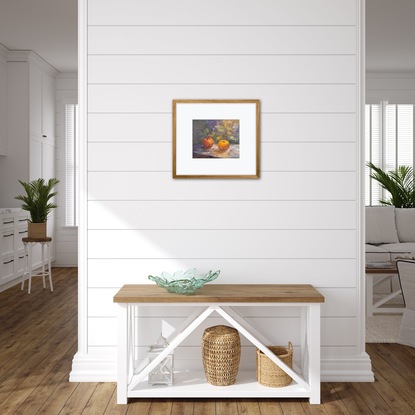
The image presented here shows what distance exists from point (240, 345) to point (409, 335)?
1.73m

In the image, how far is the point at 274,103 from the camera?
3592mm

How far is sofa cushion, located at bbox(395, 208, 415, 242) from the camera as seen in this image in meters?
7.30

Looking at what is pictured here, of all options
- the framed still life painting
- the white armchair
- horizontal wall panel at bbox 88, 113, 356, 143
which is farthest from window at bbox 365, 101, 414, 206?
the framed still life painting

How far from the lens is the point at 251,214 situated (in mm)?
3605

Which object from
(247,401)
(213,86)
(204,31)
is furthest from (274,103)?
(247,401)

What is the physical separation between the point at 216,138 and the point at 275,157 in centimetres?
38

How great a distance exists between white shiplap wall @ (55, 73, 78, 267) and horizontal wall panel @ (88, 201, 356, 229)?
5.64m

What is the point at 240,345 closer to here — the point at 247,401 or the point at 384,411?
the point at 247,401

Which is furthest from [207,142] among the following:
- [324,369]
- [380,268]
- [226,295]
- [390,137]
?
[390,137]

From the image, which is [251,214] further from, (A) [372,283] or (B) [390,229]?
(B) [390,229]

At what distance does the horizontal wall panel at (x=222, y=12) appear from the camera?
140 inches

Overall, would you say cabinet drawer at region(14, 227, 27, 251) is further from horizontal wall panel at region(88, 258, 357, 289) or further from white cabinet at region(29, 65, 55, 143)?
horizontal wall panel at region(88, 258, 357, 289)

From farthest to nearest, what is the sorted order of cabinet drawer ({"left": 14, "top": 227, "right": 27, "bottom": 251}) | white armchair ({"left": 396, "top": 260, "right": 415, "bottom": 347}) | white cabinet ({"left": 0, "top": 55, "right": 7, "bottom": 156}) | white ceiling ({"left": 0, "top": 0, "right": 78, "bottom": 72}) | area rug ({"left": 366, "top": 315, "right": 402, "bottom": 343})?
1. white cabinet ({"left": 0, "top": 55, "right": 7, "bottom": 156})
2. cabinet drawer ({"left": 14, "top": 227, "right": 27, "bottom": 251})
3. white ceiling ({"left": 0, "top": 0, "right": 78, "bottom": 72})
4. area rug ({"left": 366, "top": 315, "right": 402, "bottom": 343})
5. white armchair ({"left": 396, "top": 260, "right": 415, "bottom": 347})

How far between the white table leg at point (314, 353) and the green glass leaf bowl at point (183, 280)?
0.59 metres
